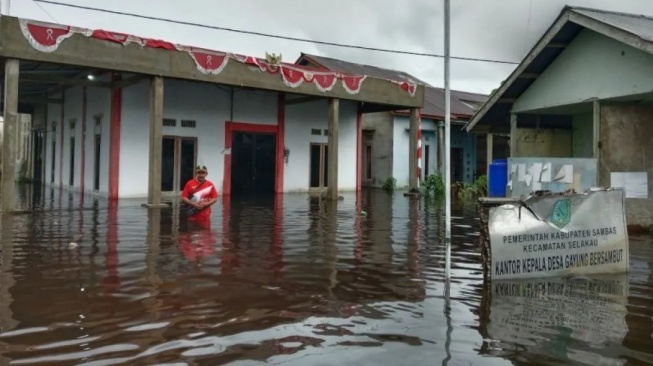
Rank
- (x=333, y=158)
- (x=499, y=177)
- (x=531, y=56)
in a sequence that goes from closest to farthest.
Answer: (x=531, y=56)
(x=499, y=177)
(x=333, y=158)

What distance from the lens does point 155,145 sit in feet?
49.5

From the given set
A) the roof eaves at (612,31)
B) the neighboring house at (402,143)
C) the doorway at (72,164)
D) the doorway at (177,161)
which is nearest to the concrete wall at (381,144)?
the neighboring house at (402,143)

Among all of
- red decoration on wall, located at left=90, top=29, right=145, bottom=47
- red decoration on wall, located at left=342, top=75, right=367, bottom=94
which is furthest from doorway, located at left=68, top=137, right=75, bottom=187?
red decoration on wall, located at left=342, top=75, right=367, bottom=94

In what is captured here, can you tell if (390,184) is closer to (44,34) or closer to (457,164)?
(457,164)

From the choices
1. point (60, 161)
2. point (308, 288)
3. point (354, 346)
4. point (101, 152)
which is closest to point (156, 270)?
point (308, 288)

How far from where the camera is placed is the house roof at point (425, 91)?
27859 mm

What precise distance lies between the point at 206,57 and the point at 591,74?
10137 mm

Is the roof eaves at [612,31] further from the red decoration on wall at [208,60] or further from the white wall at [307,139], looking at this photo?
the white wall at [307,139]

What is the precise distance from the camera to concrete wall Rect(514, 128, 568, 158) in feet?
47.3

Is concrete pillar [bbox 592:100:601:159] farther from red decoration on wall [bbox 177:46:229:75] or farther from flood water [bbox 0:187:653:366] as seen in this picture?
red decoration on wall [bbox 177:46:229:75]

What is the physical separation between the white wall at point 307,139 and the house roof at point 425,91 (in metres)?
3.16

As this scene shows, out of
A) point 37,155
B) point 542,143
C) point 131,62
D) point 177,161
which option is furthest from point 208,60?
point 37,155

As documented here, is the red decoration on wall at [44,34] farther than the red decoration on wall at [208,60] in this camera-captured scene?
No

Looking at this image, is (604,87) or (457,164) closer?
(604,87)
